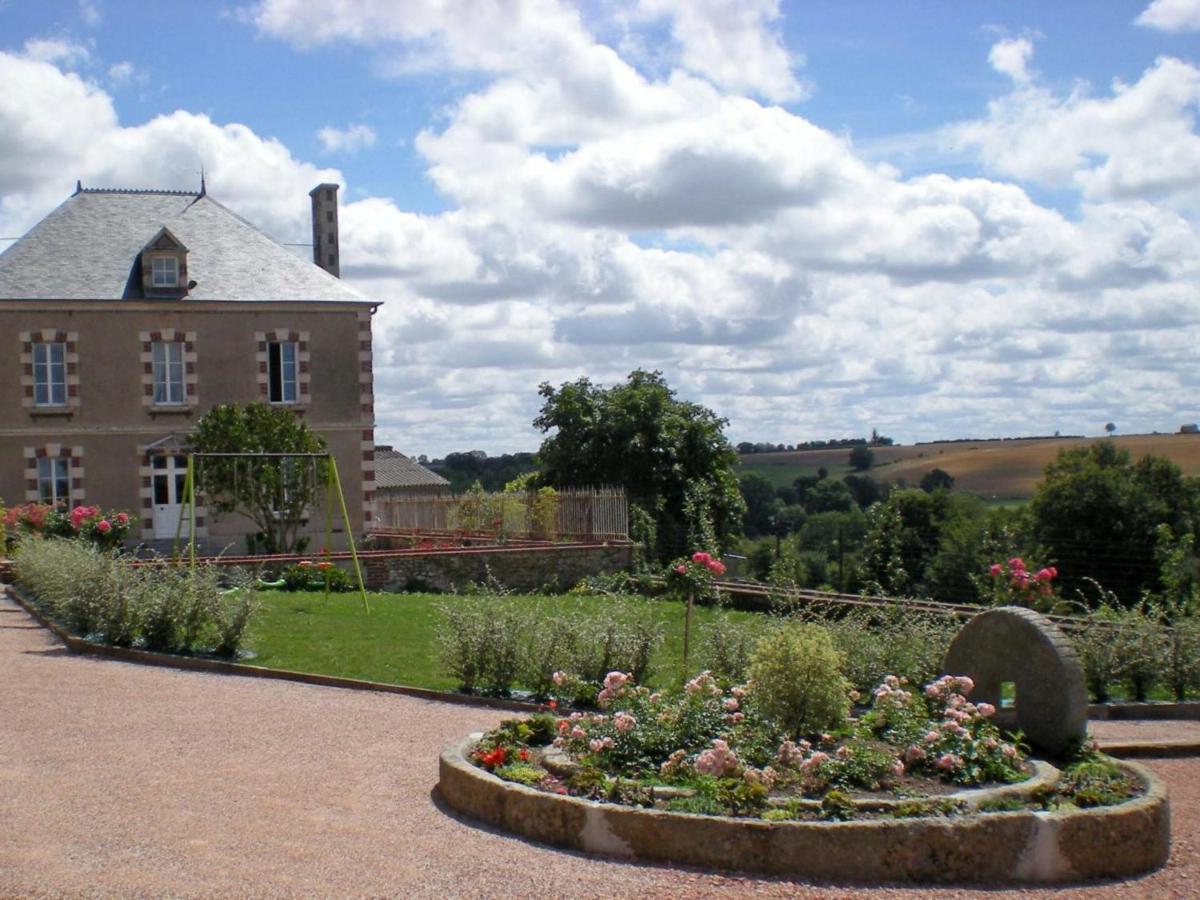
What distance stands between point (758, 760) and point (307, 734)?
12.7 ft

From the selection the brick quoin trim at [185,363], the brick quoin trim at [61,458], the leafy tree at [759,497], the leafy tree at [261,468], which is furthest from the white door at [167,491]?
the leafy tree at [759,497]

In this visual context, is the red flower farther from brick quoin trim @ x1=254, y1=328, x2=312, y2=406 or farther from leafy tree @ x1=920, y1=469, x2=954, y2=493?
leafy tree @ x1=920, y1=469, x2=954, y2=493

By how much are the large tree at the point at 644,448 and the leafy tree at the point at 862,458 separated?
32605 millimetres

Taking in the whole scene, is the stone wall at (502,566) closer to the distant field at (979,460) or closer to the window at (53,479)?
the window at (53,479)

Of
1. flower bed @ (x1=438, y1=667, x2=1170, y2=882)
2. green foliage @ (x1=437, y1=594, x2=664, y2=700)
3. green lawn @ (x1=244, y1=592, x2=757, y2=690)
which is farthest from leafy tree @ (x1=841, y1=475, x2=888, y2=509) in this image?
flower bed @ (x1=438, y1=667, x2=1170, y2=882)

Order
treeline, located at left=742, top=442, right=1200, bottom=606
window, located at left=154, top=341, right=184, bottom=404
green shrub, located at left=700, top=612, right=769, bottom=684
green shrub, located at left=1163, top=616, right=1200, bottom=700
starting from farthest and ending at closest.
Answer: window, located at left=154, top=341, right=184, bottom=404
treeline, located at left=742, top=442, right=1200, bottom=606
green shrub, located at left=1163, top=616, right=1200, bottom=700
green shrub, located at left=700, top=612, right=769, bottom=684

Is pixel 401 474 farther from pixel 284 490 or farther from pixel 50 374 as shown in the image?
pixel 284 490

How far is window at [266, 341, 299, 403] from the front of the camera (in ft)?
109

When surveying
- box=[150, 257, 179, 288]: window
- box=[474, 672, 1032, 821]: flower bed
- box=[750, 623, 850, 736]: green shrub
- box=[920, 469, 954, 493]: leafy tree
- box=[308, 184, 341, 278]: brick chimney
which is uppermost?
box=[308, 184, 341, 278]: brick chimney

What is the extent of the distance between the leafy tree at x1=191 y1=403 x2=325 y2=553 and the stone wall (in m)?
3.16

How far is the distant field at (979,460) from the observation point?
42156 mm

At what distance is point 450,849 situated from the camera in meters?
6.77

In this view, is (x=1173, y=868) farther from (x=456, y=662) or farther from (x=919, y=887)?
(x=456, y=662)

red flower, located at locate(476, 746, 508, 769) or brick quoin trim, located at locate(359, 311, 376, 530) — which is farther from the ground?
brick quoin trim, located at locate(359, 311, 376, 530)
